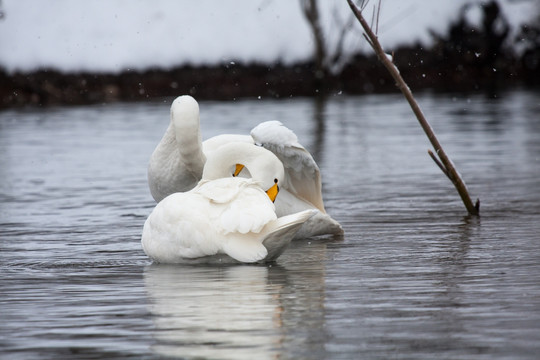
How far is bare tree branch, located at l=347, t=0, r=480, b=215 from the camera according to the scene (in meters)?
9.45

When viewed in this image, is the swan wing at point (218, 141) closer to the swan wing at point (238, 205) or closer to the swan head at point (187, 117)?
the swan head at point (187, 117)

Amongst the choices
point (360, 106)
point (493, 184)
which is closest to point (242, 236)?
point (493, 184)

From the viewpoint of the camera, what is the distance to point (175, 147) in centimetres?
930

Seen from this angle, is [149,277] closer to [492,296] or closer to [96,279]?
[96,279]

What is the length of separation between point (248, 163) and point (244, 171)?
0.88 metres

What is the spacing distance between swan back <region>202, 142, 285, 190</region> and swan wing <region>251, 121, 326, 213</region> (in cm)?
49

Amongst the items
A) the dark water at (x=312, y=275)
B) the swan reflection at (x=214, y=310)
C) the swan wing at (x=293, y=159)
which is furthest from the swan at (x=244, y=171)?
the swan reflection at (x=214, y=310)

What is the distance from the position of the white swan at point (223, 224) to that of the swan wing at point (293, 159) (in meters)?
0.77

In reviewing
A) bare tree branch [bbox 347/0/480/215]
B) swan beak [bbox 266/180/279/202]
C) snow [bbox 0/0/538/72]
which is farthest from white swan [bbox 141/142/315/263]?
snow [bbox 0/0/538/72]

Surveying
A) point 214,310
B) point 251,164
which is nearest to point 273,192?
point 251,164

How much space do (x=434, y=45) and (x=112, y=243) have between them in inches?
858

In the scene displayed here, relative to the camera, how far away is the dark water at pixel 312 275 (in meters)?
5.47

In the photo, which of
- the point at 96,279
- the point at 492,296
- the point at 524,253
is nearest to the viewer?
the point at 492,296

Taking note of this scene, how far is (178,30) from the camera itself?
33000 millimetres
